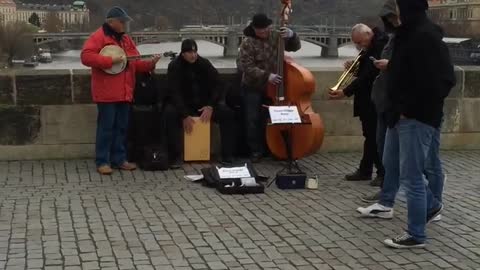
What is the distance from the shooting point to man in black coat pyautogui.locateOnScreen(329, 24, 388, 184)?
22.1 ft

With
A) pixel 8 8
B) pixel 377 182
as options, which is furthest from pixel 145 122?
pixel 8 8

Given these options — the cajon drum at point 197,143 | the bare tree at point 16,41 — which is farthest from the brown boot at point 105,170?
the bare tree at point 16,41

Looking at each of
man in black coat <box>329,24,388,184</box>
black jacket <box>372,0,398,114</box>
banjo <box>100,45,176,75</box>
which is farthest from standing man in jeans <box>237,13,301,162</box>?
black jacket <box>372,0,398,114</box>

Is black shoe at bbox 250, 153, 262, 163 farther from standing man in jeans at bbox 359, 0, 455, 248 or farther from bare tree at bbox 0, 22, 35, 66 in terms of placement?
bare tree at bbox 0, 22, 35, 66

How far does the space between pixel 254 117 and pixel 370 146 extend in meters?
1.46

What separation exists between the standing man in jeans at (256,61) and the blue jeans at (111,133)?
133cm

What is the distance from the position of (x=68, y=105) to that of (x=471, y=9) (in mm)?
60274

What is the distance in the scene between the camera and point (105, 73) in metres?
7.32

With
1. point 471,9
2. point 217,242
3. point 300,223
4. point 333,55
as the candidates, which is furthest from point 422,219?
point 471,9

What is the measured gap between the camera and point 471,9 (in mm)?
63250

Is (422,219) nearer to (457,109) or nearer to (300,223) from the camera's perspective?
(300,223)

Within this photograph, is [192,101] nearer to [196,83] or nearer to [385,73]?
[196,83]

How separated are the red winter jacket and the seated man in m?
0.50

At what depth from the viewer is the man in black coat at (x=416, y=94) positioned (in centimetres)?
466
